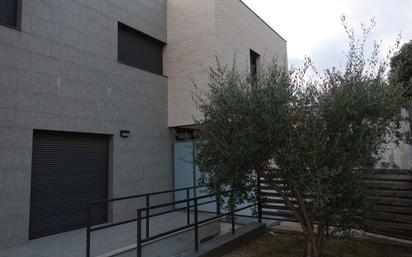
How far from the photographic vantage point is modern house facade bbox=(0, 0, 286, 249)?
6.66 metres

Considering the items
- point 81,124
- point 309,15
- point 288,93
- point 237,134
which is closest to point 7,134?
point 81,124

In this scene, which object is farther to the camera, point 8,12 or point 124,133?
point 124,133

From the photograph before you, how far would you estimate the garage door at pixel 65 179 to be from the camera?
23.3ft

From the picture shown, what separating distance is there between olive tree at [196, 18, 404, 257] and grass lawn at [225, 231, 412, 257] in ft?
2.49

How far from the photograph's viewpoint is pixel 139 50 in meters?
10.1

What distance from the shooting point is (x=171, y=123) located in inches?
414

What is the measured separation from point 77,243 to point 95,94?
11.6ft

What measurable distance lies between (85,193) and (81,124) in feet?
5.51

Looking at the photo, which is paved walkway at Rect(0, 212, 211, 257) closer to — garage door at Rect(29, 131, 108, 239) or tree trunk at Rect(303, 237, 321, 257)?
garage door at Rect(29, 131, 108, 239)

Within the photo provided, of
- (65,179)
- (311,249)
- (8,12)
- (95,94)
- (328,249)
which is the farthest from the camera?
(95,94)

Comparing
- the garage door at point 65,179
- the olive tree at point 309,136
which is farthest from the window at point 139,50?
the olive tree at point 309,136

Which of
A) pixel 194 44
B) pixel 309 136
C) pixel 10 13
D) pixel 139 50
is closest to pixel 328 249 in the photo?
pixel 309 136

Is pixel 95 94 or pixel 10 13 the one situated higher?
pixel 10 13

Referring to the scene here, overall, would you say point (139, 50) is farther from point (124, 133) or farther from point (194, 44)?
point (124, 133)
